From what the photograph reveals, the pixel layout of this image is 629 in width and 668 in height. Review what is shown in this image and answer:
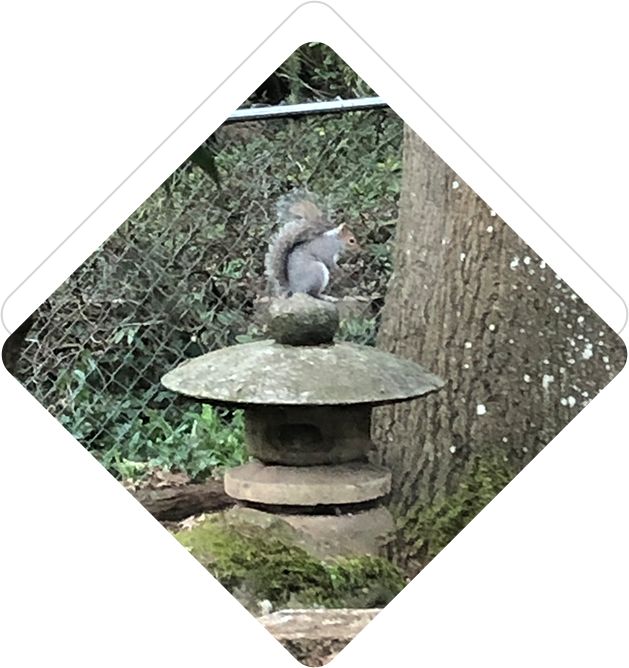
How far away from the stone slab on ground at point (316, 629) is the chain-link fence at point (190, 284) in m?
0.22

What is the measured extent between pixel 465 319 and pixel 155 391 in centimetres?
42

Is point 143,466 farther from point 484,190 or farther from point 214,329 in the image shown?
point 484,190

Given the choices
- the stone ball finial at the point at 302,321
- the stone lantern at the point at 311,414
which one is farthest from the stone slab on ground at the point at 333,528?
the stone ball finial at the point at 302,321

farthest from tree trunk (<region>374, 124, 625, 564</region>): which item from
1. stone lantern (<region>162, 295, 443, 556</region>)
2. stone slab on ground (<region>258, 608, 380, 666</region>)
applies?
stone slab on ground (<region>258, 608, 380, 666</region>)

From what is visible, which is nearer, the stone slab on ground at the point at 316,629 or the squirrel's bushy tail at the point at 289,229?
the stone slab on ground at the point at 316,629

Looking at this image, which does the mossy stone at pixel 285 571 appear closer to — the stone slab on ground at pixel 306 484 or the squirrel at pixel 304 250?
the stone slab on ground at pixel 306 484

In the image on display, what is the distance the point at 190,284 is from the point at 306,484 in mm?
307

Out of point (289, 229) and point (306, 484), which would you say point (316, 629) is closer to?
point (306, 484)

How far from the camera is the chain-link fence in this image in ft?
6.09

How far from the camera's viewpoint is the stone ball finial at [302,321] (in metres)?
1.84

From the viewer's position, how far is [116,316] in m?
1.89

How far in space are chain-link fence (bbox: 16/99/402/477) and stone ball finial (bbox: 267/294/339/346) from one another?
0.8 inches

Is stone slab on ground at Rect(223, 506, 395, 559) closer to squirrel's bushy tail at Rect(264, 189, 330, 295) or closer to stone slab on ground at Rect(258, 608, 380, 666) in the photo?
stone slab on ground at Rect(258, 608, 380, 666)

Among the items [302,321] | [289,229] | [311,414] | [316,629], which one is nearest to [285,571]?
[316,629]
